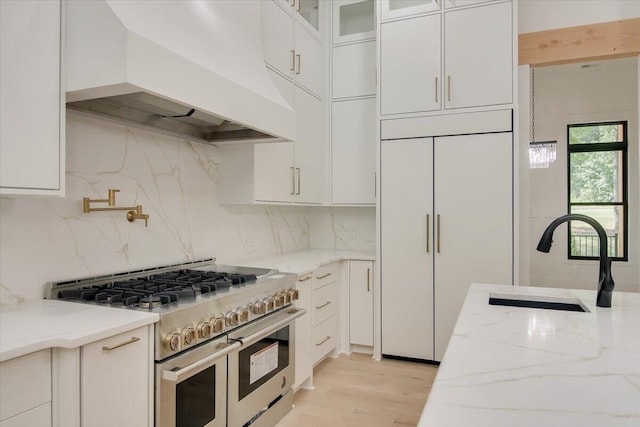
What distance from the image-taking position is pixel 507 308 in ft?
5.74

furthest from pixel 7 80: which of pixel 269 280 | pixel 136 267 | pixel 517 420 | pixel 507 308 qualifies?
pixel 507 308

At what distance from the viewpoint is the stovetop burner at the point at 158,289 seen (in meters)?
1.72

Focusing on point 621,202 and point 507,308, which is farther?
point 621,202

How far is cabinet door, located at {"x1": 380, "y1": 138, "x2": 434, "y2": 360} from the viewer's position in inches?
137

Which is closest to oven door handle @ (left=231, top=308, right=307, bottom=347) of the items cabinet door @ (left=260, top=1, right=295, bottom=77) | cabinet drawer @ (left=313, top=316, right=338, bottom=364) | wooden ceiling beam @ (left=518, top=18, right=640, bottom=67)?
cabinet drawer @ (left=313, top=316, right=338, bottom=364)

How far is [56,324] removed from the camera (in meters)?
1.41

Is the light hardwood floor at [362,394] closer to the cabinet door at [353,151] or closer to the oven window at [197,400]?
the oven window at [197,400]

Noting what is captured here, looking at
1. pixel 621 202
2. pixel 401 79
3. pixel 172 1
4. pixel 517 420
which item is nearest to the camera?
pixel 517 420

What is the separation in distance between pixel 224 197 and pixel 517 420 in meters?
2.42

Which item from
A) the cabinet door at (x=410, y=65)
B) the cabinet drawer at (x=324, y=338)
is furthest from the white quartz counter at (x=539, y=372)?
the cabinet door at (x=410, y=65)

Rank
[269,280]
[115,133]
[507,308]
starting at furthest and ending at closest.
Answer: [269,280] → [115,133] → [507,308]

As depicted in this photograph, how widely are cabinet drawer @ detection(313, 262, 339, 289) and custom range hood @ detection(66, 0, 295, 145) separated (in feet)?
3.75

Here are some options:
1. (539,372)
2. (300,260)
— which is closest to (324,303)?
(300,260)

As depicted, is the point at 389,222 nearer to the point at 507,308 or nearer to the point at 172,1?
the point at 507,308
